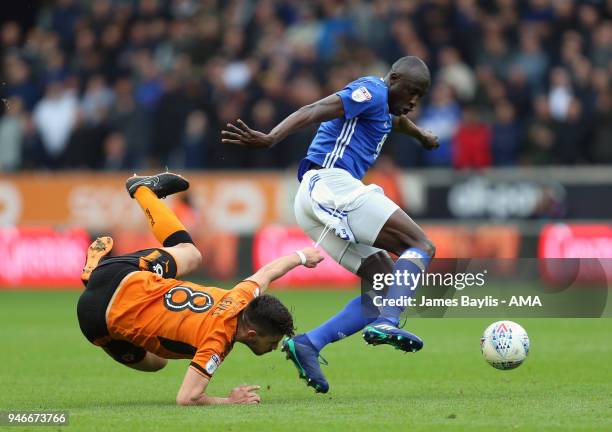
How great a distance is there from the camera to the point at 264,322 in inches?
318

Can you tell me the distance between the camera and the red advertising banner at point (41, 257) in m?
21.0

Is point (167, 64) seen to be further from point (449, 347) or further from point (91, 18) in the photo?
point (449, 347)

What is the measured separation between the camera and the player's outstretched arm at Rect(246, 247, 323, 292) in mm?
8531

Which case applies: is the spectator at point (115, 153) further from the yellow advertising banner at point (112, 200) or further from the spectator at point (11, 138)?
the spectator at point (11, 138)

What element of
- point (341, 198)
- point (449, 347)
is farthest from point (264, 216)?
point (341, 198)

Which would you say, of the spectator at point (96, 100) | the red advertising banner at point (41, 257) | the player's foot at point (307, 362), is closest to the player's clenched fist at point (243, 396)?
the player's foot at point (307, 362)

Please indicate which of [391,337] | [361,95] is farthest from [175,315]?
[361,95]

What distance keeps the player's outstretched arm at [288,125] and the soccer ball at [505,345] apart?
1.99 meters

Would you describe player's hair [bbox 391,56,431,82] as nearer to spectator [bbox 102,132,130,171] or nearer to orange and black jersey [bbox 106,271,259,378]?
orange and black jersey [bbox 106,271,259,378]

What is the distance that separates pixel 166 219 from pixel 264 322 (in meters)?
1.78

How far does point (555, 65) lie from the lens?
2042 cm

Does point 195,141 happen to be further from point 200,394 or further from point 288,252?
point 200,394

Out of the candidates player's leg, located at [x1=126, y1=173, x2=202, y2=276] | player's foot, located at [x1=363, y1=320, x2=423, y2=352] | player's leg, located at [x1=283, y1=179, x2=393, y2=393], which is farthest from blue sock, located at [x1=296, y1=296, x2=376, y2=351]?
player's leg, located at [x1=126, y1=173, x2=202, y2=276]

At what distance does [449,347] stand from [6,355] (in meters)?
4.33
